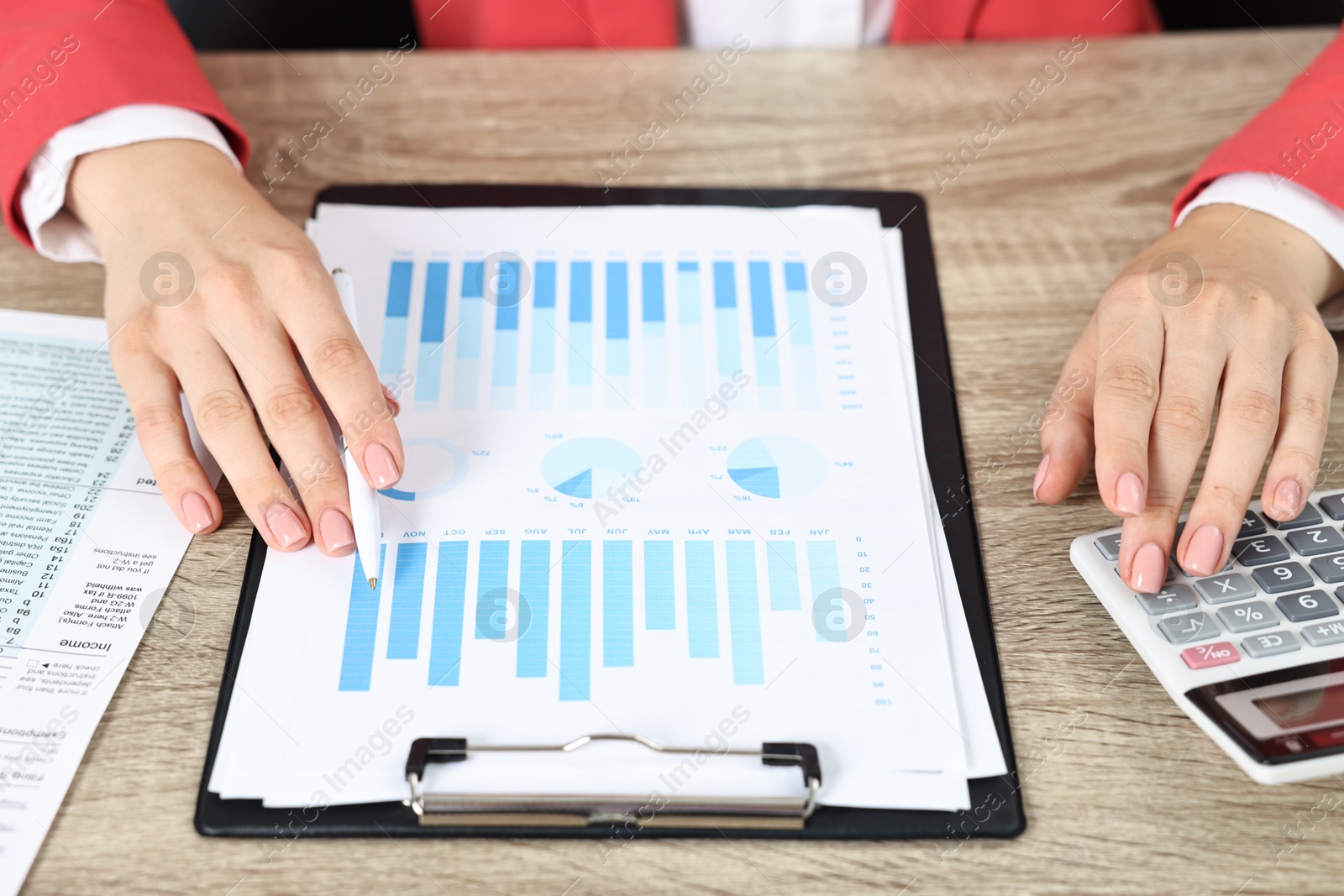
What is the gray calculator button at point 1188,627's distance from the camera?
438mm

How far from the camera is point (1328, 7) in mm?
922

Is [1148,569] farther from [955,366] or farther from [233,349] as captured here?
[233,349]

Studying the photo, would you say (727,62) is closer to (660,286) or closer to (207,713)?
(660,286)

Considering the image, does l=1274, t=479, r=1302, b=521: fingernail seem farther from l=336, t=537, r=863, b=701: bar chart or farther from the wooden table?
l=336, t=537, r=863, b=701: bar chart

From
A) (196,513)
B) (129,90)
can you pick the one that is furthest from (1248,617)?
(129,90)

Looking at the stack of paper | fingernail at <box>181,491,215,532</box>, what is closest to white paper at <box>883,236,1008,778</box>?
the stack of paper

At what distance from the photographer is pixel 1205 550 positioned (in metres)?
0.46

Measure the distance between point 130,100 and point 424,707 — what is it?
458mm

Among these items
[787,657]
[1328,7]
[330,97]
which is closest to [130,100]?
[330,97]

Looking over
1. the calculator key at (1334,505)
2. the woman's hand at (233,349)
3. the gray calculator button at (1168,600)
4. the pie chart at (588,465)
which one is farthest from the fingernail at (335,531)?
the calculator key at (1334,505)

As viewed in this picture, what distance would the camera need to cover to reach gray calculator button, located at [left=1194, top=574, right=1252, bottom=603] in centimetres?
46

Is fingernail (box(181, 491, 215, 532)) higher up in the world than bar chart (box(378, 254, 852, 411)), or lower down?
higher up

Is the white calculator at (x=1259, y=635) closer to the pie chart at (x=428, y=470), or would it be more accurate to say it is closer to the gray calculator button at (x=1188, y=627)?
the gray calculator button at (x=1188, y=627)

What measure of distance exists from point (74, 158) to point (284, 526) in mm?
319
